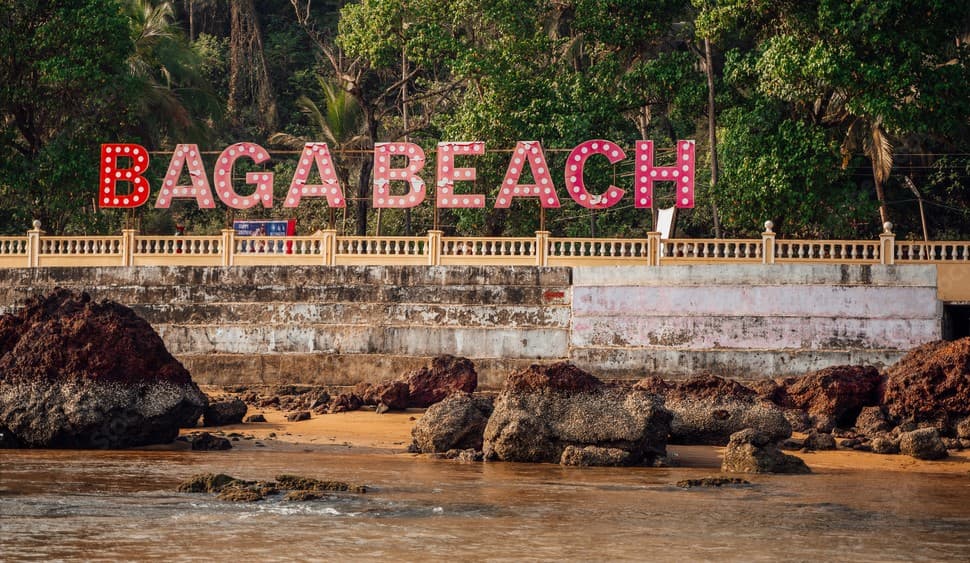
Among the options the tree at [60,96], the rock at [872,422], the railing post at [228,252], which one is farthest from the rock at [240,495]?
the tree at [60,96]

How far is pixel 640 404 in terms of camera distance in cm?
1700

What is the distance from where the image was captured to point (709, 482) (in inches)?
610

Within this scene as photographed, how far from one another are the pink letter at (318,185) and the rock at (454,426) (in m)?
13.3

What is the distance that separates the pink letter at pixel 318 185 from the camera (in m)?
31.1

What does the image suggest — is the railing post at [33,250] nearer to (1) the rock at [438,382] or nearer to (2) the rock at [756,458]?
(1) the rock at [438,382]

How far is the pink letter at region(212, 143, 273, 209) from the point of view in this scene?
31.7m

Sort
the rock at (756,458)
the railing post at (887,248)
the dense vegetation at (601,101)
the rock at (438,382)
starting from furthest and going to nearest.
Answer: the dense vegetation at (601,101), the railing post at (887,248), the rock at (438,382), the rock at (756,458)

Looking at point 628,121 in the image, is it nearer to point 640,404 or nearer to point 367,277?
point 367,277

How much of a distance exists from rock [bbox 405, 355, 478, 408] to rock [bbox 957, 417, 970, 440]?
8.50 meters

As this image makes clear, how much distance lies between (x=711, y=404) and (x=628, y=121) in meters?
21.4

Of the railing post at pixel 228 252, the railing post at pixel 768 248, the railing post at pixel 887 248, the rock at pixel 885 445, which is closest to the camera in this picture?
the rock at pixel 885 445

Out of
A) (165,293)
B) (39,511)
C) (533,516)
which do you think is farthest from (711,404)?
(165,293)

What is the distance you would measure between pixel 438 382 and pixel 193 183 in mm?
10264

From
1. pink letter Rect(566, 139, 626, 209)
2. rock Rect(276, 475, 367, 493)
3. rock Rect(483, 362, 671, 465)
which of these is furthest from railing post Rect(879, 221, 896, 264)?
rock Rect(276, 475, 367, 493)
